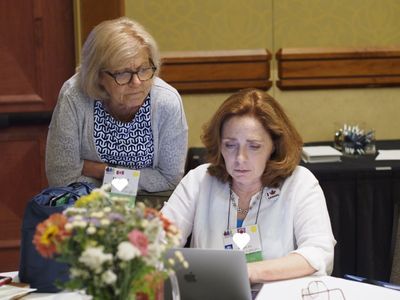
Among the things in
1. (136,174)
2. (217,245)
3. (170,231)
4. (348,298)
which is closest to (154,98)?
(136,174)

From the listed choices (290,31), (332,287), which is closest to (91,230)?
(332,287)

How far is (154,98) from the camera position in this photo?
10.0ft

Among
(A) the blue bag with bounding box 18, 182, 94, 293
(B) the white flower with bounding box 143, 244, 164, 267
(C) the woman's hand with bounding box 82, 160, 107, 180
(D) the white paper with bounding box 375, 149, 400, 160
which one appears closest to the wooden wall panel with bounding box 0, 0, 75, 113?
(C) the woman's hand with bounding box 82, 160, 107, 180

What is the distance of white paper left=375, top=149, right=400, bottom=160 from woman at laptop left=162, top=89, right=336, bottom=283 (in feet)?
5.35

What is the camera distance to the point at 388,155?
412cm

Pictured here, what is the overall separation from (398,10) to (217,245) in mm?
2675

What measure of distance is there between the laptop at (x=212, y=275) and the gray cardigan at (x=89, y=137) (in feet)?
3.53

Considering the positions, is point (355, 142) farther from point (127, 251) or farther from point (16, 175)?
point (127, 251)

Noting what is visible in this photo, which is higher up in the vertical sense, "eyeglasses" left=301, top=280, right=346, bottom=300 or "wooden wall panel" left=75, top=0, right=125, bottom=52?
"wooden wall panel" left=75, top=0, right=125, bottom=52

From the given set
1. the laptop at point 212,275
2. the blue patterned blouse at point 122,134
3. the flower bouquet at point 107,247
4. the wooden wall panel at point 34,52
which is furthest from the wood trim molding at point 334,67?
the flower bouquet at point 107,247

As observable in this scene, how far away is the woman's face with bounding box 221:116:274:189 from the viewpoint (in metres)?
2.43

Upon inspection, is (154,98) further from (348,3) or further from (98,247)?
(348,3)

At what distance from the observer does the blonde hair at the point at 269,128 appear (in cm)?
245

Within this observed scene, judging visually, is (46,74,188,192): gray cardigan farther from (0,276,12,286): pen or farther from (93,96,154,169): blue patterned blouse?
(0,276,12,286): pen
